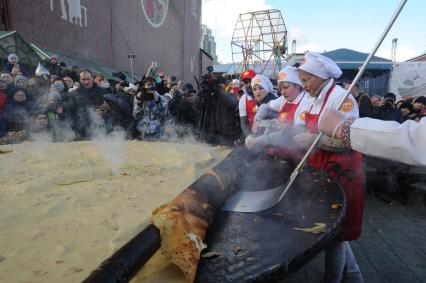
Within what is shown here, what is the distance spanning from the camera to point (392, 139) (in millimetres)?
1392

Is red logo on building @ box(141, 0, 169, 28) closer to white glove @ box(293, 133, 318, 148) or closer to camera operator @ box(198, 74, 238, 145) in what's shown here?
camera operator @ box(198, 74, 238, 145)

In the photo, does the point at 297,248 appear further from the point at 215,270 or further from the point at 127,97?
the point at 127,97

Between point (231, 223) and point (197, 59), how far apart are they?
116 ft

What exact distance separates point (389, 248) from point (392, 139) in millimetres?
2834

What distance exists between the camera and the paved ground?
121 inches

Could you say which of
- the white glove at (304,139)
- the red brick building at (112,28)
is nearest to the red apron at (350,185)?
the white glove at (304,139)

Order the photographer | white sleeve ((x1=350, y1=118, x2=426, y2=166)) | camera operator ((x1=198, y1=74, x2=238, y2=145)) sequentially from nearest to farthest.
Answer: white sleeve ((x1=350, y1=118, x2=426, y2=166))
the photographer
camera operator ((x1=198, y1=74, x2=238, y2=145))

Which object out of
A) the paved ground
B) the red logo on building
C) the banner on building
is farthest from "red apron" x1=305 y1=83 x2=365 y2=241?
the red logo on building

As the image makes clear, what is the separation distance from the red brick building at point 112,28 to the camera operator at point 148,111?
8.30 m

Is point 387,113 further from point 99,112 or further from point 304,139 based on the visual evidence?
point 99,112

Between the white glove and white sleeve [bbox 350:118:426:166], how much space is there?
837mm

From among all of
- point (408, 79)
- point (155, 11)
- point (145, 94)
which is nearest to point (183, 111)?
point (145, 94)

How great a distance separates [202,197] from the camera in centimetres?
154

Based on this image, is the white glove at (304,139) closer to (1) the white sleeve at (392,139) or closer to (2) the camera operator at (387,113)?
(1) the white sleeve at (392,139)
